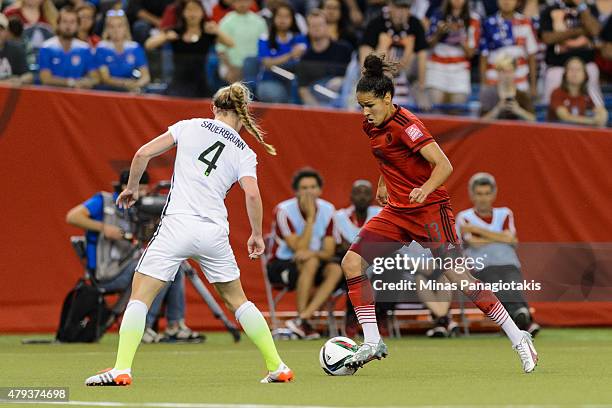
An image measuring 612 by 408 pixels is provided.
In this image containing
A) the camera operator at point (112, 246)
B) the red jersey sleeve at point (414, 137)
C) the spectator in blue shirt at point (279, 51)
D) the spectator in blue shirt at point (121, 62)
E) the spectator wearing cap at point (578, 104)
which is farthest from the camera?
the spectator wearing cap at point (578, 104)

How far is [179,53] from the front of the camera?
1647 cm

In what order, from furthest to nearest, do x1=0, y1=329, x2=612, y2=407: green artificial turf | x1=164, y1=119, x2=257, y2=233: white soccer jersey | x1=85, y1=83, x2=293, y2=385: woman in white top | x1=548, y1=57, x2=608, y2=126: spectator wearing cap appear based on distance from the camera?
x1=548, y1=57, x2=608, y2=126: spectator wearing cap, x1=164, y1=119, x2=257, y2=233: white soccer jersey, x1=85, y1=83, x2=293, y2=385: woman in white top, x1=0, y1=329, x2=612, y2=407: green artificial turf

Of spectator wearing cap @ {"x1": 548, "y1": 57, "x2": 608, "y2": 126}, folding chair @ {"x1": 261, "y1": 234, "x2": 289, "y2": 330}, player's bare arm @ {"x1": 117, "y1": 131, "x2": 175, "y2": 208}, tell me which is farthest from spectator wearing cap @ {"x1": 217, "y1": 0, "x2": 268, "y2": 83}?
player's bare arm @ {"x1": 117, "y1": 131, "x2": 175, "y2": 208}

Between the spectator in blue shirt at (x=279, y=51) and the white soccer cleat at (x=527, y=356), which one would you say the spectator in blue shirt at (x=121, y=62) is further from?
the white soccer cleat at (x=527, y=356)

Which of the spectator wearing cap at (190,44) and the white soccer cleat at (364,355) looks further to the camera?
the spectator wearing cap at (190,44)

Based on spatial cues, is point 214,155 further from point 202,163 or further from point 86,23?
point 86,23

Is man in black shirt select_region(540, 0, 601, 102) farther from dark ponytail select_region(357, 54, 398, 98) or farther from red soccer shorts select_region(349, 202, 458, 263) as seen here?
dark ponytail select_region(357, 54, 398, 98)

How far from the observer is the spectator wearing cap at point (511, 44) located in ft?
59.2

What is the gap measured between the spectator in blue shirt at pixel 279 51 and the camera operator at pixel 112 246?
9.60 feet

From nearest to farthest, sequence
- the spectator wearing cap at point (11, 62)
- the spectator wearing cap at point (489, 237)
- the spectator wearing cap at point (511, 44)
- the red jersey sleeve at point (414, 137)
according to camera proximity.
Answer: the red jersey sleeve at point (414, 137), the spectator wearing cap at point (489, 237), the spectator wearing cap at point (11, 62), the spectator wearing cap at point (511, 44)

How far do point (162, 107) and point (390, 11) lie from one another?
3.65 m

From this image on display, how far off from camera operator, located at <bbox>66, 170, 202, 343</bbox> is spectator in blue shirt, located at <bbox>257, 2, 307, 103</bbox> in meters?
2.93

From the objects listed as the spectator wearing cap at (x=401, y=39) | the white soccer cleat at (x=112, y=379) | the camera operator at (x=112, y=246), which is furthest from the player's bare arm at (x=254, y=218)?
the spectator wearing cap at (x=401, y=39)

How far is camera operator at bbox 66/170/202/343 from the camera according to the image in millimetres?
14180
